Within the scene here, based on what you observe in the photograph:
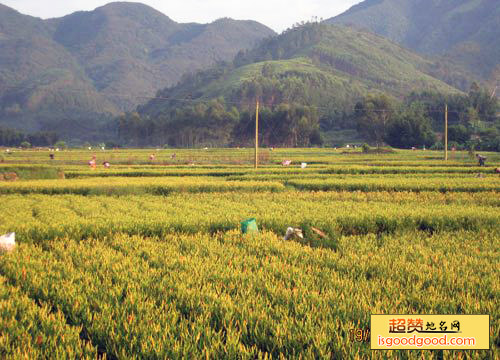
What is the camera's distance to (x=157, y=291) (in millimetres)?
6422

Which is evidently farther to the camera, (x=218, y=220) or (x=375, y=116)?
(x=375, y=116)

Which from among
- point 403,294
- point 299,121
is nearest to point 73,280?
point 403,294

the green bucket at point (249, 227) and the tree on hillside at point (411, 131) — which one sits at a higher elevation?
the tree on hillside at point (411, 131)

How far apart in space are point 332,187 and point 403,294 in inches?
733

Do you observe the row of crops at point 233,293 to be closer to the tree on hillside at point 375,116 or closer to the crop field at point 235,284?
the crop field at point 235,284

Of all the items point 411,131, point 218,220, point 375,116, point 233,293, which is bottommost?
point 233,293

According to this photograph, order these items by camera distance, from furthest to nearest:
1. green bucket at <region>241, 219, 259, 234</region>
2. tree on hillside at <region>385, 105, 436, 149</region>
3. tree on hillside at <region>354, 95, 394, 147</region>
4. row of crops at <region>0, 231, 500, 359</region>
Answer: tree on hillside at <region>354, 95, 394, 147</region>
tree on hillside at <region>385, 105, 436, 149</region>
green bucket at <region>241, 219, 259, 234</region>
row of crops at <region>0, 231, 500, 359</region>

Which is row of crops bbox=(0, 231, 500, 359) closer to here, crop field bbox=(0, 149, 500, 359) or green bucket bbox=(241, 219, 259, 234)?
crop field bbox=(0, 149, 500, 359)

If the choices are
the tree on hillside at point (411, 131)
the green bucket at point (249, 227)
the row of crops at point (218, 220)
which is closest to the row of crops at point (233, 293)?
the green bucket at point (249, 227)

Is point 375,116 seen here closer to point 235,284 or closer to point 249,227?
point 249,227

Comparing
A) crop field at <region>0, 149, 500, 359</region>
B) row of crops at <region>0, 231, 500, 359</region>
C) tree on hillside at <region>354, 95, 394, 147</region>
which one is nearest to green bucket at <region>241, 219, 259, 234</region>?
crop field at <region>0, 149, 500, 359</region>

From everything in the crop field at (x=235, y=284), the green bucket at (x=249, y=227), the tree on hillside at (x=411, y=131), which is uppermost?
the tree on hillside at (x=411, y=131)

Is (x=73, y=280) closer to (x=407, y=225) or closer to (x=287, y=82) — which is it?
(x=407, y=225)

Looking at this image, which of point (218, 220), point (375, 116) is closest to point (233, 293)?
point (218, 220)
